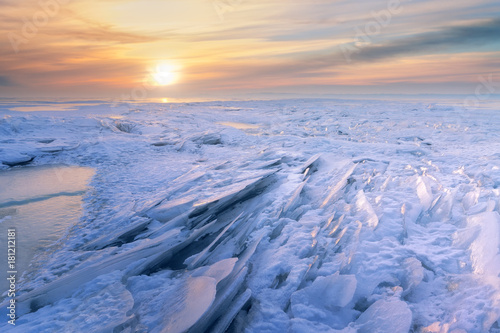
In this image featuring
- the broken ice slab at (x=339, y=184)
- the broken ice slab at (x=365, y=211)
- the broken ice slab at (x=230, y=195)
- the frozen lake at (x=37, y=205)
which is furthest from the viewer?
the broken ice slab at (x=339, y=184)

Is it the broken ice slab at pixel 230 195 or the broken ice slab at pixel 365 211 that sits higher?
the broken ice slab at pixel 230 195

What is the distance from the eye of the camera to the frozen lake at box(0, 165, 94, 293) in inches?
127

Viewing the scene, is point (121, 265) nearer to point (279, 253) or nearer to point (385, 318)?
point (279, 253)

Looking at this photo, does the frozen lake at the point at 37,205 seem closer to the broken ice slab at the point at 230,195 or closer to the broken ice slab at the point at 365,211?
the broken ice slab at the point at 230,195

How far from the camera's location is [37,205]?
14.5 ft

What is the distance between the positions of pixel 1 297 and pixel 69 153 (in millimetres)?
6720

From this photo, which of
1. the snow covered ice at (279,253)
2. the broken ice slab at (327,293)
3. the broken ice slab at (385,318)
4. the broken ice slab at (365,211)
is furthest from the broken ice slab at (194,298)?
the broken ice slab at (365,211)

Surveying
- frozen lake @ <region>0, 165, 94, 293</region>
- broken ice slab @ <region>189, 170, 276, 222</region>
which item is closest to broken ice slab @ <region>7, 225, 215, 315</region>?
frozen lake @ <region>0, 165, 94, 293</region>

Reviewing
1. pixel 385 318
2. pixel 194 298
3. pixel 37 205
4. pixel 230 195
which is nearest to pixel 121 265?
pixel 194 298

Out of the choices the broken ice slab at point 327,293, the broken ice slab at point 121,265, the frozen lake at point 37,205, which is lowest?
the broken ice slab at point 327,293

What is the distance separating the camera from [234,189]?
4.58 metres

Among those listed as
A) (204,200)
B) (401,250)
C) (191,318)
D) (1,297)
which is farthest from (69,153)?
(401,250)

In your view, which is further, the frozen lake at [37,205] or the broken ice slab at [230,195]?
the broken ice slab at [230,195]

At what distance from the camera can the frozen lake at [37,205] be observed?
3.23m
